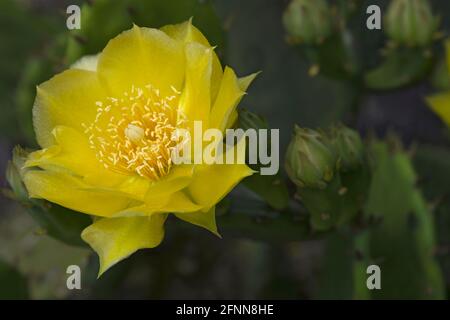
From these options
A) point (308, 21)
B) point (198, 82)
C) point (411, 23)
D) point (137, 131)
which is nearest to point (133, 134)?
point (137, 131)

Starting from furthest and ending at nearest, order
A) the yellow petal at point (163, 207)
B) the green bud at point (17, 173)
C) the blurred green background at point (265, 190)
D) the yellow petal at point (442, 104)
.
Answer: the yellow petal at point (442, 104)
the blurred green background at point (265, 190)
the green bud at point (17, 173)
the yellow petal at point (163, 207)

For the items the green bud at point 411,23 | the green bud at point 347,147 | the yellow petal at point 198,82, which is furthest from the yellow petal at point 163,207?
the green bud at point 411,23

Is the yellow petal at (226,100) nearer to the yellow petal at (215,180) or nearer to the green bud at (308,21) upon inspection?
the yellow petal at (215,180)

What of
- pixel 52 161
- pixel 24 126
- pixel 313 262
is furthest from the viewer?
pixel 313 262

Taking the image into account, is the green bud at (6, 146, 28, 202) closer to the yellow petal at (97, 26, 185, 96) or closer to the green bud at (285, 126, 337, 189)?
the yellow petal at (97, 26, 185, 96)
